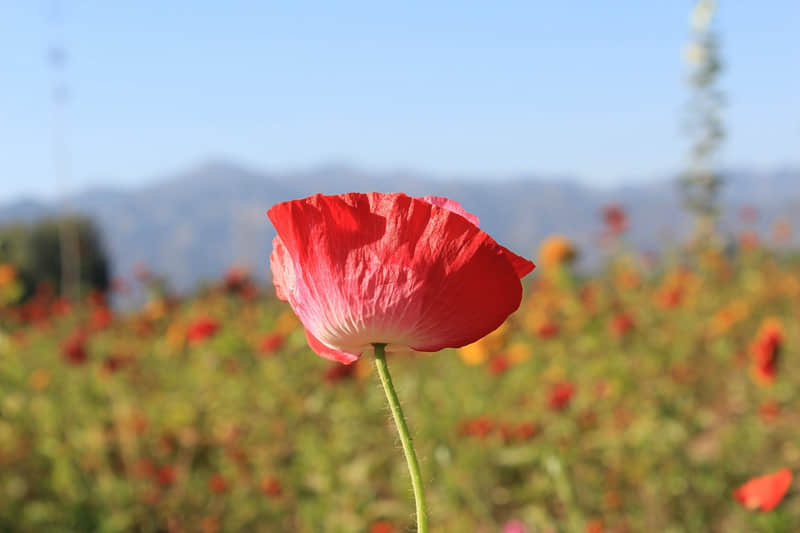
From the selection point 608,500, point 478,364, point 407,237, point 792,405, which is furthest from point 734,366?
point 407,237

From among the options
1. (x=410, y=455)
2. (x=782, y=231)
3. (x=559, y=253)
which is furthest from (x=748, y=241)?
(x=410, y=455)

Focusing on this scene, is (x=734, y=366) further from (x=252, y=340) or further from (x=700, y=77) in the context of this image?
(x=700, y=77)

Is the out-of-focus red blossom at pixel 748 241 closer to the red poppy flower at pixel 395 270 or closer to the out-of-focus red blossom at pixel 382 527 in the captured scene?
the out-of-focus red blossom at pixel 382 527

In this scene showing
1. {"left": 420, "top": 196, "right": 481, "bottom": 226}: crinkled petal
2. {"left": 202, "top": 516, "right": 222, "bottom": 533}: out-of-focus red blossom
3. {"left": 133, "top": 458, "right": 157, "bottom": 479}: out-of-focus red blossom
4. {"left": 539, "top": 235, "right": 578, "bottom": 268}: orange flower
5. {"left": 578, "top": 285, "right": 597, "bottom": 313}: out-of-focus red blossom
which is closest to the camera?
{"left": 420, "top": 196, "right": 481, "bottom": 226}: crinkled petal

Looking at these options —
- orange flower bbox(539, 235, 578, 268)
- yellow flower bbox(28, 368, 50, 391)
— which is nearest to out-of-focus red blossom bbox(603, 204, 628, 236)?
orange flower bbox(539, 235, 578, 268)

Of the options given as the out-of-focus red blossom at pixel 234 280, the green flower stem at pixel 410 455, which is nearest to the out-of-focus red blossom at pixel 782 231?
the out-of-focus red blossom at pixel 234 280

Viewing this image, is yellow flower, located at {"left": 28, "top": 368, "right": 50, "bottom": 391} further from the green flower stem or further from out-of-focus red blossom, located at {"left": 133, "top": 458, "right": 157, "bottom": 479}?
the green flower stem
